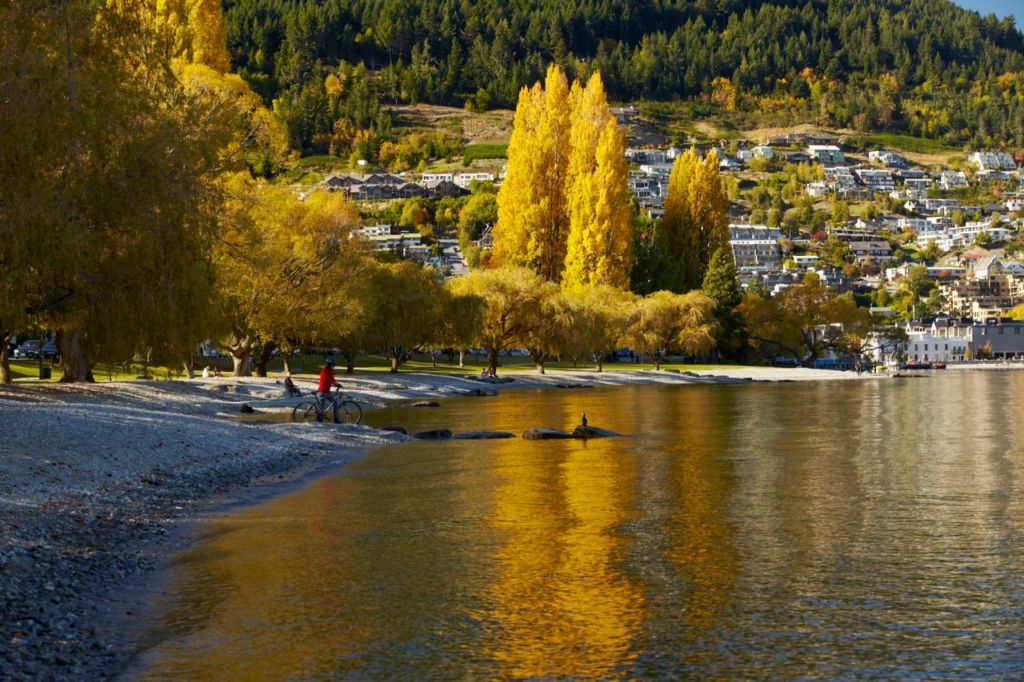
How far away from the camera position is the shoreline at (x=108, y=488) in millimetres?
11180

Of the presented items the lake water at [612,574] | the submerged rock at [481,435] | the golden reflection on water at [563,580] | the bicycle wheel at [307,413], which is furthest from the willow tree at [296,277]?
the golden reflection on water at [563,580]

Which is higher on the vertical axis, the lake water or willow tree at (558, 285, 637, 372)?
willow tree at (558, 285, 637, 372)

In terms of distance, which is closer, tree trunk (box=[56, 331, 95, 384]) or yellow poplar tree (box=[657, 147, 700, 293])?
tree trunk (box=[56, 331, 95, 384])

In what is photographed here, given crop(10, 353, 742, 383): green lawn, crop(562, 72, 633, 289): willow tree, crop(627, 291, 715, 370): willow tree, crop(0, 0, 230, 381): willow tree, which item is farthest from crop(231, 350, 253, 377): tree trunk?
crop(562, 72, 633, 289): willow tree

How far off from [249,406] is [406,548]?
25175mm

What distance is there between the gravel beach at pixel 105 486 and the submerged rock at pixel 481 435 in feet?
6.96

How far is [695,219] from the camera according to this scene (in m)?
106

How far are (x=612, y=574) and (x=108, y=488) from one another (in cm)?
1002

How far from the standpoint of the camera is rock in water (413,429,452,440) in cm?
3312

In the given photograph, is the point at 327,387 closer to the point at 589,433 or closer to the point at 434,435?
the point at 434,435

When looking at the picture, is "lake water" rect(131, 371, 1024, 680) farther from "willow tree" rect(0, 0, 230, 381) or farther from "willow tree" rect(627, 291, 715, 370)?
"willow tree" rect(627, 291, 715, 370)

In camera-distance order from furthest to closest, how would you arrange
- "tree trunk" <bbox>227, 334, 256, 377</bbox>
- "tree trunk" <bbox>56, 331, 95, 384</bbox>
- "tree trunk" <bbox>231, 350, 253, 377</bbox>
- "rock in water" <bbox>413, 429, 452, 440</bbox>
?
"tree trunk" <bbox>231, 350, 253, 377</bbox> → "tree trunk" <bbox>227, 334, 256, 377</bbox> → "tree trunk" <bbox>56, 331, 95, 384</bbox> → "rock in water" <bbox>413, 429, 452, 440</bbox>

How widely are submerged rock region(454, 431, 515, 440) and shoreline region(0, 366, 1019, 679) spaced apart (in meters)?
1.65

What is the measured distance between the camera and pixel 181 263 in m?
23.6
